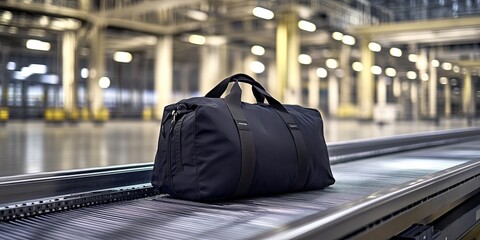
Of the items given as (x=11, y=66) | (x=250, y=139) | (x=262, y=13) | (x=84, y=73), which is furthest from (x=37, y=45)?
(x=250, y=139)

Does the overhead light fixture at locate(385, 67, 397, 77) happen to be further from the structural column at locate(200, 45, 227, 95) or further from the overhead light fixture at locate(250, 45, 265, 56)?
the structural column at locate(200, 45, 227, 95)

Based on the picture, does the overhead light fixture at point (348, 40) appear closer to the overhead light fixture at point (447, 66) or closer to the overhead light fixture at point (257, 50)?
the overhead light fixture at point (257, 50)

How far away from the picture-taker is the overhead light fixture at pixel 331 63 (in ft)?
111

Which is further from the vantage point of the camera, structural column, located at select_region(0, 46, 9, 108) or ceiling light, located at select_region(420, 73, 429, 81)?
structural column, located at select_region(0, 46, 9, 108)

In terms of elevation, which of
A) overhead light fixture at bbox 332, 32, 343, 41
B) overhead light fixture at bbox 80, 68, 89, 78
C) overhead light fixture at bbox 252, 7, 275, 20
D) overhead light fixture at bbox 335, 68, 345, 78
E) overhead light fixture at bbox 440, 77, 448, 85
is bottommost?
overhead light fixture at bbox 440, 77, 448, 85

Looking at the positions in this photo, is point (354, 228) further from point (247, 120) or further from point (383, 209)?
point (247, 120)

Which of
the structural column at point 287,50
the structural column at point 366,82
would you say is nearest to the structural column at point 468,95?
the structural column at point 287,50

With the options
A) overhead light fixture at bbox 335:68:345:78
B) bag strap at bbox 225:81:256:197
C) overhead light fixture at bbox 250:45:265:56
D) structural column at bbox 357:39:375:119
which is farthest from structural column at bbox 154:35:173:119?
bag strap at bbox 225:81:256:197

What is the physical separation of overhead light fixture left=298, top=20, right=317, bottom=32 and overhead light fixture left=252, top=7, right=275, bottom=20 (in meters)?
1.61

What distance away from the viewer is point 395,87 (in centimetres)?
2575

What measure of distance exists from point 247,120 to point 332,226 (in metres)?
0.80

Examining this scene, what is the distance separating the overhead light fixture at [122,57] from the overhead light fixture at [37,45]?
7246 mm

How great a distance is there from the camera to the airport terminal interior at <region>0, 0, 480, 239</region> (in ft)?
7.04

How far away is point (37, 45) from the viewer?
2420 cm
